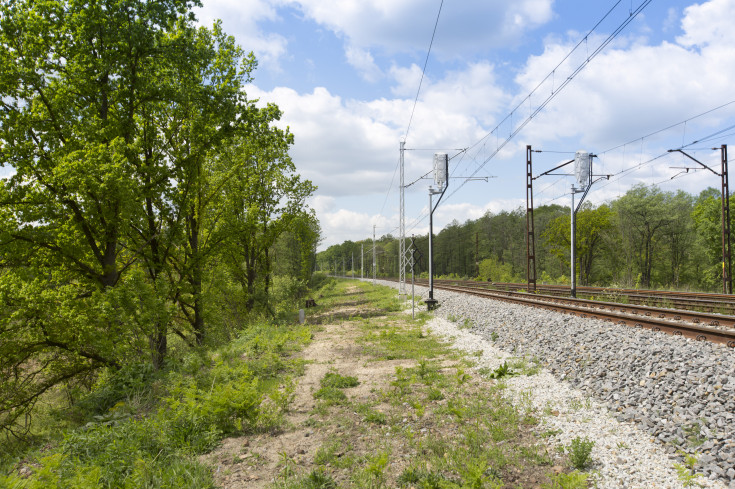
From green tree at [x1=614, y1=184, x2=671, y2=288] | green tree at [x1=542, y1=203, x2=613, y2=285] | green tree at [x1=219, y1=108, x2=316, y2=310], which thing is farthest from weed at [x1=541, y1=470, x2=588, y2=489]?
green tree at [x1=542, y1=203, x2=613, y2=285]

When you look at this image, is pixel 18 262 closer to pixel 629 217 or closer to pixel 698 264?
pixel 629 217

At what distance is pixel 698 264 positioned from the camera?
1977 inches

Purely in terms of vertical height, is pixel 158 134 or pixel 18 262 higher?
pixel 158 134

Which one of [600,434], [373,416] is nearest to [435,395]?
[373,416]

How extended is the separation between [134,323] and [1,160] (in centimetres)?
580

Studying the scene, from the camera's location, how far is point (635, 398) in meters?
6.71

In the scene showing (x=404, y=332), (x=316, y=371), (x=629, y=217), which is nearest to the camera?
(x=316, y=371)

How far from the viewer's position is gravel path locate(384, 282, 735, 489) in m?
5.01

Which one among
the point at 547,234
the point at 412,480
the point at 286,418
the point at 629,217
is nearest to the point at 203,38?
the point at 286,418

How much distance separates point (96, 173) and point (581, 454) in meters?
12.7

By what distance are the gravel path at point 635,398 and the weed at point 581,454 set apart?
0.37ft

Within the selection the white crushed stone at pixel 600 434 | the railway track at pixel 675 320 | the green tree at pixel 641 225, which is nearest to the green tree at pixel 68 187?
the white crushed stone at pixel 600 434

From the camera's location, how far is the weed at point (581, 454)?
5336 mm

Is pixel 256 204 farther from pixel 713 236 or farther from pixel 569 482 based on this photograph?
pixel 713 236
